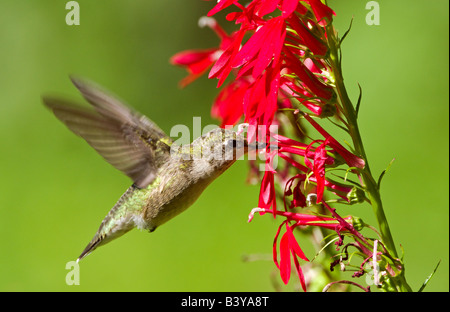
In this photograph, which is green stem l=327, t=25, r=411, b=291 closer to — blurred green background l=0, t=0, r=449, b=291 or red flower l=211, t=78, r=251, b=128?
red flower l=211, t=78, r=251, b=128

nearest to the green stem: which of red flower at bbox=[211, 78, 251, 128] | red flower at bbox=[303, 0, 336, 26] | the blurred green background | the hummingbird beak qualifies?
red flower at bbox=[303, 0, 336, 26]

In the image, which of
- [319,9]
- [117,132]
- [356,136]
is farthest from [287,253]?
[117,132]

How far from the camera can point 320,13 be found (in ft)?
3.00

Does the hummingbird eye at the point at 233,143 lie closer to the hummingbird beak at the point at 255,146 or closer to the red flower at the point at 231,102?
the hummingbird beak at the point at 255,146

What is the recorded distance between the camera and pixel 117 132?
52.8 inches

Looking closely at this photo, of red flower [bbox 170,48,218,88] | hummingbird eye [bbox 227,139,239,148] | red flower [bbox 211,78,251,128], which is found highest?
red flower [bbox 170,48,218,88]

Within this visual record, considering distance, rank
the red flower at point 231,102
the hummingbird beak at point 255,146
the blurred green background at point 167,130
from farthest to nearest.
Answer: the blurred green background at point 167,130 → the red flower at point 231,102 → the hummingbird beak at point 255,146

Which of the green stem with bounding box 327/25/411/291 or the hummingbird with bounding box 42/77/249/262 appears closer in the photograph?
the green stem with bounding box 327/25/411/291

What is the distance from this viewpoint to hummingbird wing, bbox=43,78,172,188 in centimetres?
124

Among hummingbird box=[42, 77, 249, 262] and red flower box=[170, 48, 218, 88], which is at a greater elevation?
red flower box=[170, 48, 218, 88]

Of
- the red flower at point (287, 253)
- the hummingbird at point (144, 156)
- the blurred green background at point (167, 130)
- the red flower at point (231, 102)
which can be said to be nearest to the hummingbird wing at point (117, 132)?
the hummingbird at point (144, 156)

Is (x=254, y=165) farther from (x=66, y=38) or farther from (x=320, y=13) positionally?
(x=66, y=38)

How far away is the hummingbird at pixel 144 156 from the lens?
1.28 meters

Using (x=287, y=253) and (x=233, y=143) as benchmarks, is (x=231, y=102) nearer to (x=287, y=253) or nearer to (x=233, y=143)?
(x=233, y=143)
